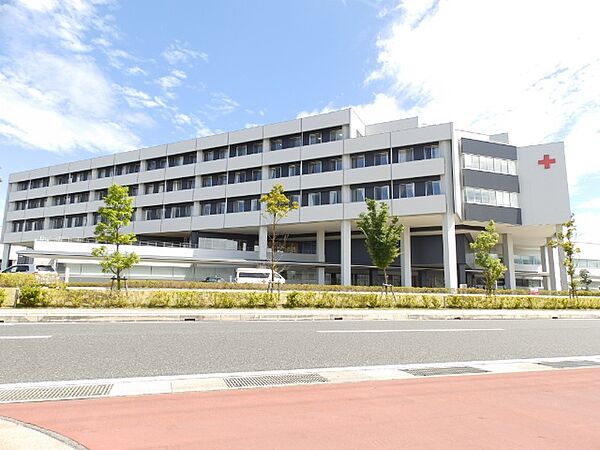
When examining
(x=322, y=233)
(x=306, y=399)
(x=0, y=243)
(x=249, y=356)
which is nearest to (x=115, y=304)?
(x=249, y=356)

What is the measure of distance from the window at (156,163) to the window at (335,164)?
23.5 m

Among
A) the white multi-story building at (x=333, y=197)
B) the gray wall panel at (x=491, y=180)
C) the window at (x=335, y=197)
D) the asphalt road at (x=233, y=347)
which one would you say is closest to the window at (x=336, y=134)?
the white multi-story building at (x=333, y=197)

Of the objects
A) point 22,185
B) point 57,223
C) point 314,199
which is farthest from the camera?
point 22,185

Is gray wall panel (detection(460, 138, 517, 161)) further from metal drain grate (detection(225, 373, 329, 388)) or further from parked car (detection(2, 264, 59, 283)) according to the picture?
metal drain grate (detection(225, 373, 329, 388))

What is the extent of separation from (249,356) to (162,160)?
5102cm

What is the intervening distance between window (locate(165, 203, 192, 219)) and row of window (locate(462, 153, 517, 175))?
32090mm

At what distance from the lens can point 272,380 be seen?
18.0ft

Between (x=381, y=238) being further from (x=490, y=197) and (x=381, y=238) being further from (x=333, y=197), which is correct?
(x=490, y=197)

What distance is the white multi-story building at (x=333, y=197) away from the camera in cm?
3847

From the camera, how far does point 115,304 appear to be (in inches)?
613

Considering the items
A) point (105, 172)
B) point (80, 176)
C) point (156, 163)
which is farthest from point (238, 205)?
point (80, 176)

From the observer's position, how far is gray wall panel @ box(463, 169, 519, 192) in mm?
39000

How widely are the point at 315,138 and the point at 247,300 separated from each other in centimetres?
3025

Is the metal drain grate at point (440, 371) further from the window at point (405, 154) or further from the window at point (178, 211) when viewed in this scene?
the window at point (178, 211)
